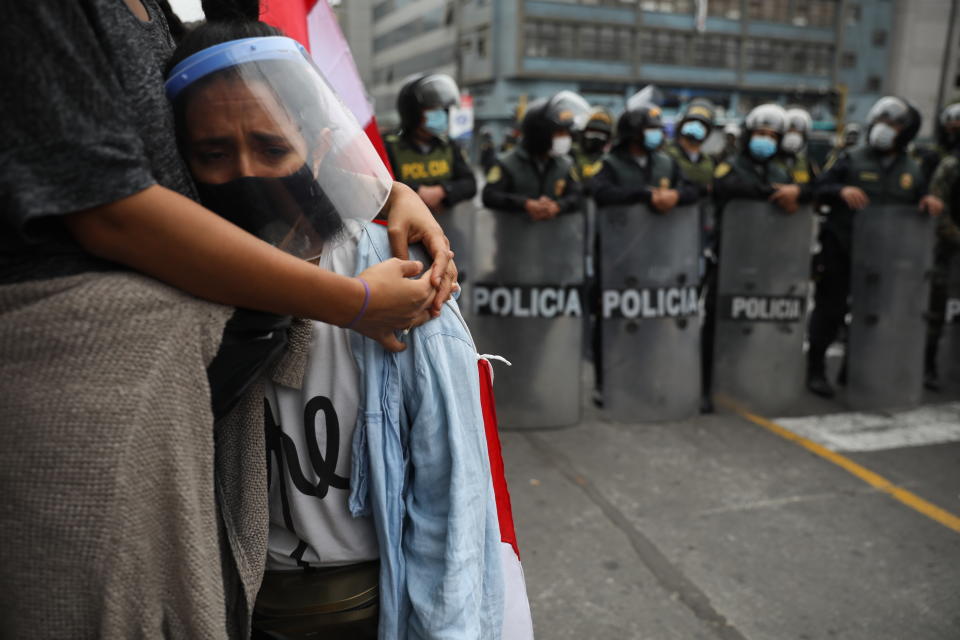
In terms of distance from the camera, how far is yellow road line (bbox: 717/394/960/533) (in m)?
3.60

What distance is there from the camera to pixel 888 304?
199 inches

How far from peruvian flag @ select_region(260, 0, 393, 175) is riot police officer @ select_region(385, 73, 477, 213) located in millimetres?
1999

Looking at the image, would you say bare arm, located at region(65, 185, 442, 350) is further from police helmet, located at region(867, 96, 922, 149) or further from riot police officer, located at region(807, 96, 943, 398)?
police helmet, located at region(867, 96, 922, 149)

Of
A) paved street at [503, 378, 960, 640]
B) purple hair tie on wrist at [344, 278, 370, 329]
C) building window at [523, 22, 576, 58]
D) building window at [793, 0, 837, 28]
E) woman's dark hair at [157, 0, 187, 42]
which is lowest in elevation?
paved street at [503, 378, 960, 640]

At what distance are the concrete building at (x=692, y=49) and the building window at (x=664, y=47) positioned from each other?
60mm

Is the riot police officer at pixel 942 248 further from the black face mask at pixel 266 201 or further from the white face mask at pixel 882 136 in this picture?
the black face mask at pixel 266 201

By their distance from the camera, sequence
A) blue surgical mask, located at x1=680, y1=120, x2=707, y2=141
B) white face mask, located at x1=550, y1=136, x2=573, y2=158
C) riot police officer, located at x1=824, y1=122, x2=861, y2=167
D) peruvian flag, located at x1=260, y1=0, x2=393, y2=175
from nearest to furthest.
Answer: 1. peruvian flag, located at x1=260, y1=0, x2=393, y2=175
2. white face mask, located at x1=550, y1=136, x2=573, y2=158
3. riot police officer, located at x1=824, y1=122, x2=861, y2=167
4. blue surgical mask, located at x1=680, y1=120, x2=707, y2=141

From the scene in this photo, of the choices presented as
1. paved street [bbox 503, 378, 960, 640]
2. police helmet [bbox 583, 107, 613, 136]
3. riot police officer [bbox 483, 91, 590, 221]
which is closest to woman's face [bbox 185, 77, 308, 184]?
paved street [bbox 503, 378, 960, 640]

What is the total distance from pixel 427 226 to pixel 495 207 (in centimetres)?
353

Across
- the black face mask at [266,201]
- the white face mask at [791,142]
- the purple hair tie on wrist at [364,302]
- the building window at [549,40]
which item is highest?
the building window at [549,40]

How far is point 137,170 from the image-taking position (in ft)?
2.85

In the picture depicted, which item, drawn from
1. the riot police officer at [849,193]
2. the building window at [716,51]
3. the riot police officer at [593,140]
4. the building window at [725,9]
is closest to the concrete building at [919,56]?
the building window at [725,9]

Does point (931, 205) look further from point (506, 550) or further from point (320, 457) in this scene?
point (320, 457)

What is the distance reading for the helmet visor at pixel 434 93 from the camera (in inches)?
201
